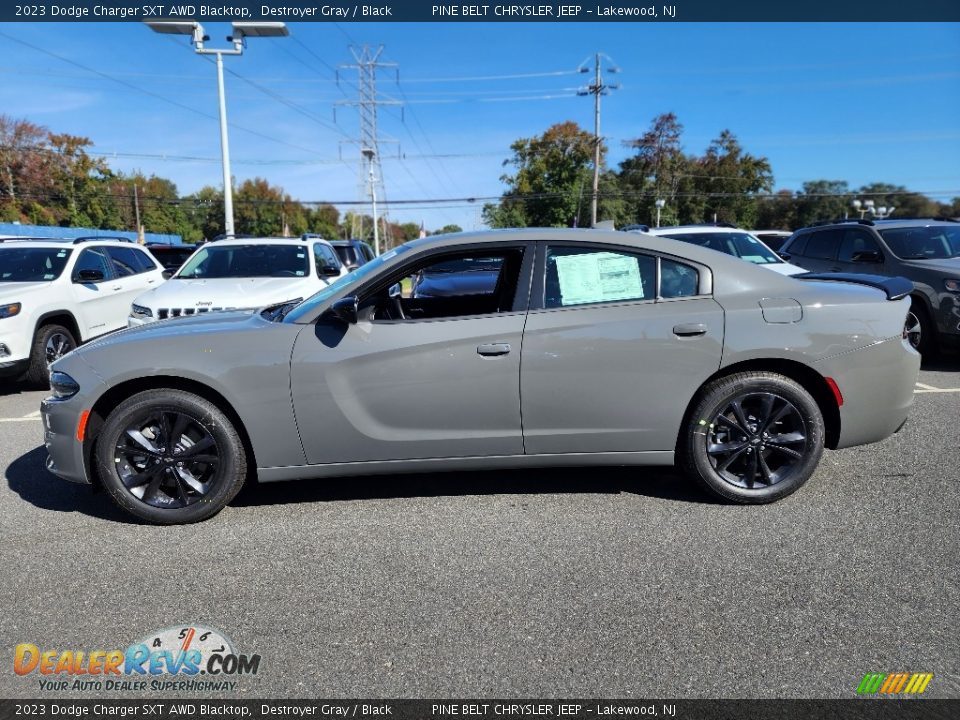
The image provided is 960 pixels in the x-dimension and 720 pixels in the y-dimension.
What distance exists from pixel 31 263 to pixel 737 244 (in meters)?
9.89

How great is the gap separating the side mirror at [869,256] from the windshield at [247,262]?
24.3ft

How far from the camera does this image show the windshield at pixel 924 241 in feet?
27.8

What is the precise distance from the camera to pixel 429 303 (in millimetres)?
4758

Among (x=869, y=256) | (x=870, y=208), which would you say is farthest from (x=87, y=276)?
(x=870, y=208)

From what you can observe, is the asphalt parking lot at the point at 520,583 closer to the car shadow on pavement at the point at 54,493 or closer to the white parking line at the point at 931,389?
the car shadow on pavement at the point at 54,493

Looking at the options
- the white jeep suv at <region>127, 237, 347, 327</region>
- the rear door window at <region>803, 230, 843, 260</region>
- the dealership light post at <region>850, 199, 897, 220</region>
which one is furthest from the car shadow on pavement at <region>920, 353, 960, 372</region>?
the dealership light post at <region>850, 199, 897, 220</region>

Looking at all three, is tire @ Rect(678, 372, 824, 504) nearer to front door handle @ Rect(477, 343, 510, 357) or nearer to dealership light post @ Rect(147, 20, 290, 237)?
front door handle @ Rect(477, 343, 510, 357)

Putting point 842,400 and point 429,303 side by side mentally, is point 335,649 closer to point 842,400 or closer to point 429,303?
point 429,303

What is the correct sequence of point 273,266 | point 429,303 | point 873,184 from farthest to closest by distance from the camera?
point 873,184 < point 273,266 < point 429,303

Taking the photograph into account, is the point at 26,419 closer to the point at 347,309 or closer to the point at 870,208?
the point at 347,309

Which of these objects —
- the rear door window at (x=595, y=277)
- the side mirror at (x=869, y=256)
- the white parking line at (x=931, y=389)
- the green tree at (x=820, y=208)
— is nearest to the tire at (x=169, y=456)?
the rear door window at (x=595, y=277)

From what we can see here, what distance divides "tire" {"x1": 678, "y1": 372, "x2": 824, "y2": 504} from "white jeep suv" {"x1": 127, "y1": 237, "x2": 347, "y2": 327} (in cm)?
491

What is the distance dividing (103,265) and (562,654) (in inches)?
353

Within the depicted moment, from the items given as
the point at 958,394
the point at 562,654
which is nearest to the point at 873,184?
the point at 958,394
